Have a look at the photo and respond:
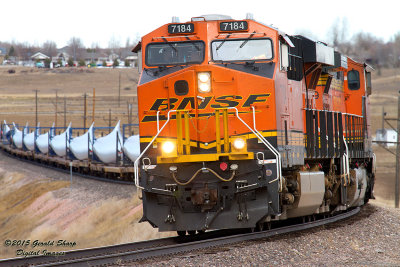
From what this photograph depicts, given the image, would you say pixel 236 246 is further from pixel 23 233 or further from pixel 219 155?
pixel 23 233

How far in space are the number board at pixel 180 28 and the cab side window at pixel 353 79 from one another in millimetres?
8687

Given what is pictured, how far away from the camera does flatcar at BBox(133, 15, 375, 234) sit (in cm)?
1291

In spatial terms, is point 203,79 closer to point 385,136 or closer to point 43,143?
point 43,143

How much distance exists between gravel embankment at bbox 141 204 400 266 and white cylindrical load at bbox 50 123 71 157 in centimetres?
3344

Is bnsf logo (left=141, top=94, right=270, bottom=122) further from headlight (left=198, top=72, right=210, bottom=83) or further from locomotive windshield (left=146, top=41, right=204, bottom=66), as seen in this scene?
locomotive windshield (left=146, top=41, right=204, bottom=66)

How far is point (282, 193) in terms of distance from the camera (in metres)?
13.7

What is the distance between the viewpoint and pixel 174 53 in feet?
44.9

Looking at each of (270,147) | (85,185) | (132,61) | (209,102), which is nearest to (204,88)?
(209,102)

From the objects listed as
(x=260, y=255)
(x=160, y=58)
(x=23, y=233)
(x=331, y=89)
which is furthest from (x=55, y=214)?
(x=260, y=255)

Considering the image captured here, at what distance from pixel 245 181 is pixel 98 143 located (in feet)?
96.9

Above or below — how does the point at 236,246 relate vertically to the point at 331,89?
below

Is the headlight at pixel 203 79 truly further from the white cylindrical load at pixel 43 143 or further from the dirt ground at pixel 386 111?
the white cylindrical load at pixel 43 143

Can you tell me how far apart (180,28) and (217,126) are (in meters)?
2.39

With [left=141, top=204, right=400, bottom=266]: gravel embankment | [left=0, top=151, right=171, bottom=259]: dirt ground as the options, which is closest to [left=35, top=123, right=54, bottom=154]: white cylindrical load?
[left=0, top=151, right=171, bottom=259]: dirt ground
